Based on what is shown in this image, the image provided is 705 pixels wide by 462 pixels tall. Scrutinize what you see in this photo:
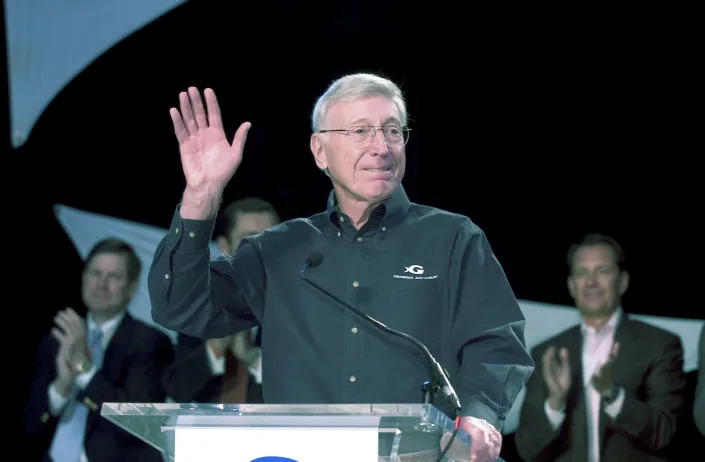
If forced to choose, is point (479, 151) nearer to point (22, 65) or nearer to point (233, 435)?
point (22, 65)

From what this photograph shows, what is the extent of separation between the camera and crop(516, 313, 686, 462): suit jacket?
14.4ft

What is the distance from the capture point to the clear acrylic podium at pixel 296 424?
175cm

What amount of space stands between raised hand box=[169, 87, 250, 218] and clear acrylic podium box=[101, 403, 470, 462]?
0.61 metres

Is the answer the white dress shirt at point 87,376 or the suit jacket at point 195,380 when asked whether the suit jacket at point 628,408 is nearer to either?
the suit jacket at point 195,380

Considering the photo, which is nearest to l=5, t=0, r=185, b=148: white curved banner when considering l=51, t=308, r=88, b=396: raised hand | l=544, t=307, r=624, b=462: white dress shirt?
l=51, t=308, r=88, b=396: raised hand

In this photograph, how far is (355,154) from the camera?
257 centimetres

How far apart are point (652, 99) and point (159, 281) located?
3.19 meters

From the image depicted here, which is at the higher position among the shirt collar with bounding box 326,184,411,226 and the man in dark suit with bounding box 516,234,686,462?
the shirt collar with bounding box 326,184,411,226

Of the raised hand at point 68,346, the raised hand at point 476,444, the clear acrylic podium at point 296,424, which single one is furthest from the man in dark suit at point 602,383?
the clear acrylic podium at point 296,424

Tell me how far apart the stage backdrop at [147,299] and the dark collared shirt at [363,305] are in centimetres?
224

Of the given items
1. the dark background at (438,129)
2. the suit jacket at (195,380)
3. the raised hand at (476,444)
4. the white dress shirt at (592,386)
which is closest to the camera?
the raised hand at (476,444)

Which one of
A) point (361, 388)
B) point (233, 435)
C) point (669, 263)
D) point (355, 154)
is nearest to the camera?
point (233, 435)

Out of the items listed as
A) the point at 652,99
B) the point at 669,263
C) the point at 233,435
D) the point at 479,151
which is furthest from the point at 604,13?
the point at 233,435

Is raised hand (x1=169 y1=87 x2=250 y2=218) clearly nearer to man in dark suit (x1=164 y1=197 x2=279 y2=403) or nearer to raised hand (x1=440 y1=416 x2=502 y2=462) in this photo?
raised hand (x1=440 y1=416 x2=502 y2=462)
